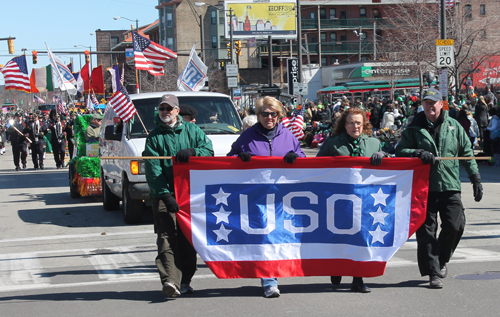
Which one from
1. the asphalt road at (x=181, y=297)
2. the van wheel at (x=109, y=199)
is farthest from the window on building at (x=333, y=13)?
the asphalt road at (x=181, y=297)

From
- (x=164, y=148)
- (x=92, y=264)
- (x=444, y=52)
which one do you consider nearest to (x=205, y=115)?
(x=92, y=264)

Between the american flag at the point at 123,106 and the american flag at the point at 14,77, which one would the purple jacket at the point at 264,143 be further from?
the american flag at the point at 14,77

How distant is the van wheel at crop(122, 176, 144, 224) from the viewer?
10695mm

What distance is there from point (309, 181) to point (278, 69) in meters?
75.0

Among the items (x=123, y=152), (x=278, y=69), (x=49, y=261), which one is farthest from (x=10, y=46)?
(x=278, y=69)

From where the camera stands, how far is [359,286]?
6.16 meters

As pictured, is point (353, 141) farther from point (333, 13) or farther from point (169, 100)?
point (333, 13)

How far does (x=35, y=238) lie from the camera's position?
10188 mm

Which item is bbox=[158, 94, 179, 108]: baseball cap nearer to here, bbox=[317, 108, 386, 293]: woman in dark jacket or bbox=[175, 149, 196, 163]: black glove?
bbox=[175, 149, 196, 163]: black glove

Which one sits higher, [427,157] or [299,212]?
[427,157]

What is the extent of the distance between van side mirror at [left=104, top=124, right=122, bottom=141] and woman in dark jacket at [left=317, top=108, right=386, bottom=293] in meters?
5.33

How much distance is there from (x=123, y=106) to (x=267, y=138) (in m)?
4.80

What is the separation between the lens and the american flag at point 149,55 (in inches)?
635

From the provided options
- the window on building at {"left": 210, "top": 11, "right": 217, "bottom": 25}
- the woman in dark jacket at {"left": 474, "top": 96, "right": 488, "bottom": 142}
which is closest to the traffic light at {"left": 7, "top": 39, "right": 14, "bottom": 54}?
the woman in dark jacket at {"left": 474, "top": 96, "right": 488, "bottom": 142}
